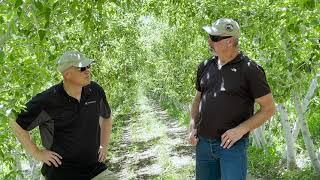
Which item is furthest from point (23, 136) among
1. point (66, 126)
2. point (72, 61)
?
point (72, 61)

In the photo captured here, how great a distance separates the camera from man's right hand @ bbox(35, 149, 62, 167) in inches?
183

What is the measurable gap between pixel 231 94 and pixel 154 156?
44.8ft

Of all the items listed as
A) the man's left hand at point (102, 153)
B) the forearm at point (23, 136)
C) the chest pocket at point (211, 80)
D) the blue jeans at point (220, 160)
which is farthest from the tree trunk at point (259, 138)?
the forearm at point (23, 136)

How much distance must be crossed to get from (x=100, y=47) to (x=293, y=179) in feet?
22.8

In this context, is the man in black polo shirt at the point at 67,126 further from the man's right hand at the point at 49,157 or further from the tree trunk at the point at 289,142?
the tree trunk at the point at 289,142

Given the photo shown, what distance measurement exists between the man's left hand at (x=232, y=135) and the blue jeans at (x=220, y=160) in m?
0.10

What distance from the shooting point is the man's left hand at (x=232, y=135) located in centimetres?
435

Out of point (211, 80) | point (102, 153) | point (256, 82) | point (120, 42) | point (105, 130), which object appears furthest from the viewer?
point (120, 42)

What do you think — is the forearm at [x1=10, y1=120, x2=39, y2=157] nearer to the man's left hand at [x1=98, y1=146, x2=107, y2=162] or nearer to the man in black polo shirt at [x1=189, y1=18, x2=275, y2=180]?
the man's left hand at [x1=98, y1=146, x2=107, y2=162]

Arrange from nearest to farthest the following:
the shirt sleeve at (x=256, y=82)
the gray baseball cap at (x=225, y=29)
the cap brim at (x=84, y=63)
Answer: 1. the shirt sleeve at (x=256, y=82)
2. the gray baseball cap at (x=225, y=29)
3. the cap brim at (x=84, y=63)

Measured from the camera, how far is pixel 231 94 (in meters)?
4.45

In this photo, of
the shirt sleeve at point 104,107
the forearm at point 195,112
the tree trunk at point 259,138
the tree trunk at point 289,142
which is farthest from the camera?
the tree trunk at point 259,138

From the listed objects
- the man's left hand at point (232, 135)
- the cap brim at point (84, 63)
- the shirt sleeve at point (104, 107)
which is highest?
the cap brim at point (84, 63)

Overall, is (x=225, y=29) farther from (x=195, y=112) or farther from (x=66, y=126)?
(x=66, y=126)
